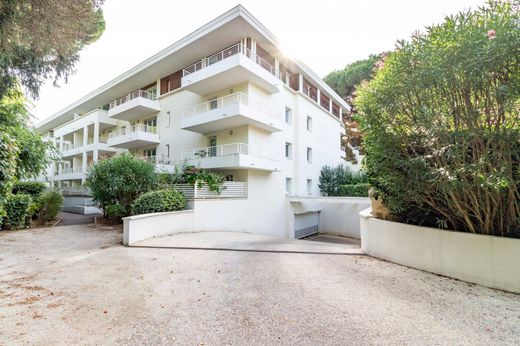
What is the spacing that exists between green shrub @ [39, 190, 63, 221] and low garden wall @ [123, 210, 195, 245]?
301 inches

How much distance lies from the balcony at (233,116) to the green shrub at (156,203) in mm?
5767

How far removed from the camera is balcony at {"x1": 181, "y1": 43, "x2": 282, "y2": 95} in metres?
14.2

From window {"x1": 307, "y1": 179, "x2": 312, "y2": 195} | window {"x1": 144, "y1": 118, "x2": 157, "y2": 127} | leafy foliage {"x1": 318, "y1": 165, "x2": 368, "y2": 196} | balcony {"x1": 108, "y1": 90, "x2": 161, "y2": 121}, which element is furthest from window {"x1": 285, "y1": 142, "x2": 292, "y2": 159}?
window {"x1": 144, "y1": 118, "x2": 157, "y2": 127}

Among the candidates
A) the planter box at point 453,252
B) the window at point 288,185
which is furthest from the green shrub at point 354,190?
the planter box at point 453,252

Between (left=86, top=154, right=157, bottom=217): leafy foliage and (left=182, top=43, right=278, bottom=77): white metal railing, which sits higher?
(left=182, top=43, right=278, bottom=77): white metal railing

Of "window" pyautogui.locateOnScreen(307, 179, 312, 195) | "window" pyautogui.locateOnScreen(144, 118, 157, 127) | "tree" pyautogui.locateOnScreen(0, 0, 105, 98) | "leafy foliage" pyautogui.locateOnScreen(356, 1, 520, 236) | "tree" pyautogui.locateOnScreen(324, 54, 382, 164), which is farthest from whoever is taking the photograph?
"tree" pyautogui.locateOnScreen(324, 54, 382, 164)

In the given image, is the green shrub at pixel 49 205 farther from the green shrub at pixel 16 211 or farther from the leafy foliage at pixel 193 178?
the leafy foliage at pixel 193 178

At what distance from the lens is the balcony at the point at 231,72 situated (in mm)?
Answer: 14227

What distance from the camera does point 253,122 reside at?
1512 centimetres

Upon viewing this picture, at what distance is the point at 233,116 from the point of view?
14203 mm

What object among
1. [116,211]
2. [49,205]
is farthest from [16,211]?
[116,211]

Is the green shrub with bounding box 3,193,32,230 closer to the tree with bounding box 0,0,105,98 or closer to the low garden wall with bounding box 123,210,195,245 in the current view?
the tree with bounding box 0,0,105,98

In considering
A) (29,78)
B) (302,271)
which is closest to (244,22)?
(29,78)

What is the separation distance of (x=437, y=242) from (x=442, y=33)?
4.02 meters
